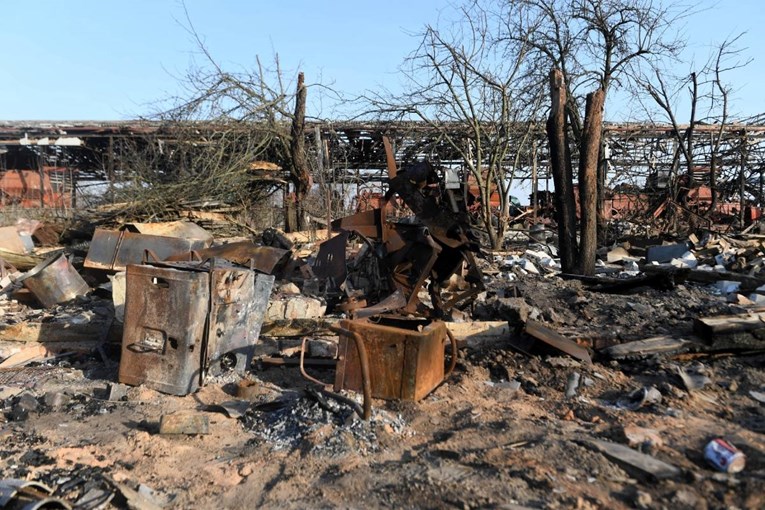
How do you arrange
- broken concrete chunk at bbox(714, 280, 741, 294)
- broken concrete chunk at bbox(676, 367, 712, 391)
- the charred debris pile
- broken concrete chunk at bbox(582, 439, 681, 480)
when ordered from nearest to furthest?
broken concrete chunk at bbox(582, 439, 681, 480)
the charred debris pile
broken concrete chunk at bbox(676, 367, 712, 391)
broken concrete chunk at bbox(714, 280, 741, 294)

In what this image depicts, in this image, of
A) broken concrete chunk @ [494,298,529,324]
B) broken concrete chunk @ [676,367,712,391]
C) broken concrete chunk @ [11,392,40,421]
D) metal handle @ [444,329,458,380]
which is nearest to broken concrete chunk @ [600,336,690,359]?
broken concrete chunk @ [676,367,712,391]

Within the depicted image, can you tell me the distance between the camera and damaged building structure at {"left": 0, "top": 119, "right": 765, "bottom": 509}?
2688 mm

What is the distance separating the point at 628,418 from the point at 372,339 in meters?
1.71

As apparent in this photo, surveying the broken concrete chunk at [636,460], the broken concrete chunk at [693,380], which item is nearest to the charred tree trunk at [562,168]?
the broken concrete chunk at [693,380]

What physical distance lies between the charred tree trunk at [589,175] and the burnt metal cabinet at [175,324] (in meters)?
5.73

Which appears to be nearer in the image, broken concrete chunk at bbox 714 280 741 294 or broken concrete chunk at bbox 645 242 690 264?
broken concrete chunk at bbox 714 280 741 294

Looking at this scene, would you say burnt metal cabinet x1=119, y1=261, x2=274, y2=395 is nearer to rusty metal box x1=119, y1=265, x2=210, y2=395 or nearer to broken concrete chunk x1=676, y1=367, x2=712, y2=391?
rusty metal box x1=119, y1=265, x2=210, y2=395

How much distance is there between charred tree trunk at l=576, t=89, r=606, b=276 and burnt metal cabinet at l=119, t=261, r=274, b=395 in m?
5.73

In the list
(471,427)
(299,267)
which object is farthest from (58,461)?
(299,267)

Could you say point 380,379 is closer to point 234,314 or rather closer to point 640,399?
point 234,314

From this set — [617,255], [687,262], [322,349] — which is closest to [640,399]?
[322,349]

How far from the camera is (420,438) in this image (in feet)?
10.9

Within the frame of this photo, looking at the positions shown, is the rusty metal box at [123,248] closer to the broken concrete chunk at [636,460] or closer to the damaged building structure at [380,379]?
the damaged building structure at [380,379]

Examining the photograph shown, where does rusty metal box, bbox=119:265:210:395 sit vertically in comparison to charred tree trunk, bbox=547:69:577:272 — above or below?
below
